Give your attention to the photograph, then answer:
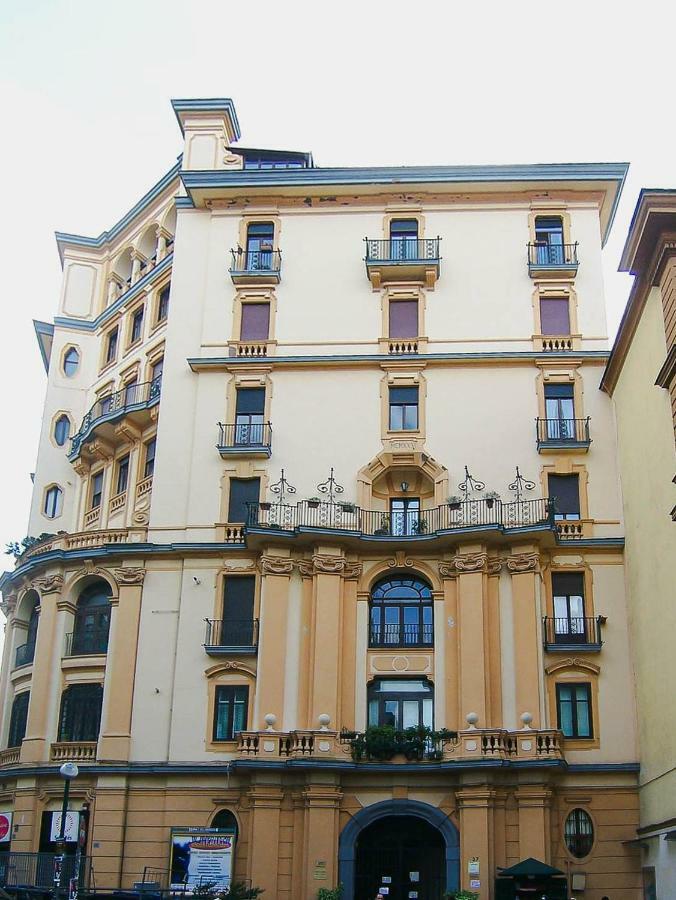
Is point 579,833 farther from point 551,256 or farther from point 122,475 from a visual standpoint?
point 122,475

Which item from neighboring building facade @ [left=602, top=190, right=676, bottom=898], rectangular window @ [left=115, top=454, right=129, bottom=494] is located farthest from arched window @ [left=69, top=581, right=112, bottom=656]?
neighboring building facade @ [left=602, top=190, right=676, bottom=898]

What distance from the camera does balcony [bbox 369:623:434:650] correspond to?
4038 cm

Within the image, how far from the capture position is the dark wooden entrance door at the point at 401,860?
38.0 metres

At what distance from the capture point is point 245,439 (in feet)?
145

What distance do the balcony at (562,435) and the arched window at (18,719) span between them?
75.0ft

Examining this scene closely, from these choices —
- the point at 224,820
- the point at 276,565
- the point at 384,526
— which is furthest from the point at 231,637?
the point at 384,526

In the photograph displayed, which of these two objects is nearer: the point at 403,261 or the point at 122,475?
the point at 403,261

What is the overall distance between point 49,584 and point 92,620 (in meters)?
2.40

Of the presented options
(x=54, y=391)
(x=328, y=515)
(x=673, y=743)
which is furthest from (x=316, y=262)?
(x=673, y=743)

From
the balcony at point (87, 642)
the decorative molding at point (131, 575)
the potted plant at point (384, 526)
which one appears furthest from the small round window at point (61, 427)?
the potted plant at point (384, 526)

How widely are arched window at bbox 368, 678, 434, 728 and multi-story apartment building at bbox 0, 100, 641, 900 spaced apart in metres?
0.08

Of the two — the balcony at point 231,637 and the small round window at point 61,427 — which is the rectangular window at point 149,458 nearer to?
the small round window at point 61,427

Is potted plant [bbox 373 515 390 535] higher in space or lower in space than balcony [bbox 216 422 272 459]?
lower

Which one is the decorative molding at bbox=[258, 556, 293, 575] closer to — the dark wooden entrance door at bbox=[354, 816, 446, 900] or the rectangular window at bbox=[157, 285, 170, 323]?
the dark wooden entrance door at bbox=[354, 816, 446, 900]
